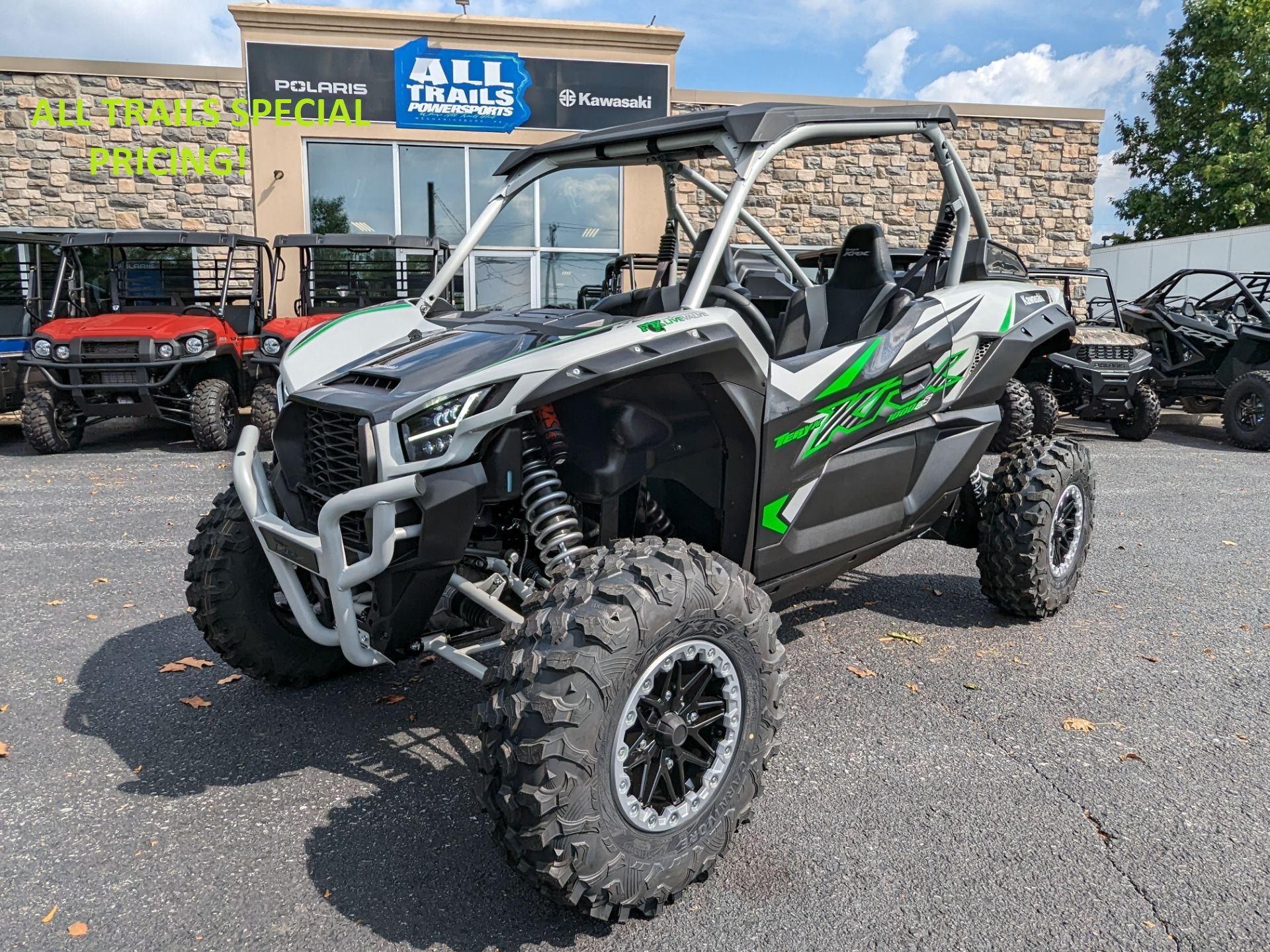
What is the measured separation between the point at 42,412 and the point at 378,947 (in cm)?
883

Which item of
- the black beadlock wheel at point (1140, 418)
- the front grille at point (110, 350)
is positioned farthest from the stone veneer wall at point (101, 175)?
the black beadlock wheel at point (1140, 418)

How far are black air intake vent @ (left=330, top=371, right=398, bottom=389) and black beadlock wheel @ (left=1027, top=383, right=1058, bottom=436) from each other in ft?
27.9

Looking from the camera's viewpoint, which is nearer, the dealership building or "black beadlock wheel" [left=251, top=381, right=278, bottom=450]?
"black beadlock wheel" [left=251, top=381, right=278, bottom=450]

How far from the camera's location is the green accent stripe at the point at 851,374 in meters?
3.28

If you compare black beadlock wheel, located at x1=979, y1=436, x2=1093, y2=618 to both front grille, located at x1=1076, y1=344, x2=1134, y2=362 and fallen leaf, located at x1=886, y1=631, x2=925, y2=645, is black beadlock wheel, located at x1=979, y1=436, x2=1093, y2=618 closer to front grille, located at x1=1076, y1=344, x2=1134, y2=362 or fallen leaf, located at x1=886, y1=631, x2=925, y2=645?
fallen leaf, located at x1=886, y1=631, x2=925, y2=645

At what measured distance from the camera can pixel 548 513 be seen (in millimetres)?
2861

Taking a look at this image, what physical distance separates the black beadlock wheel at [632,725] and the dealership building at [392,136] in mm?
12338

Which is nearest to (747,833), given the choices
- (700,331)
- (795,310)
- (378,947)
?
(378,947)

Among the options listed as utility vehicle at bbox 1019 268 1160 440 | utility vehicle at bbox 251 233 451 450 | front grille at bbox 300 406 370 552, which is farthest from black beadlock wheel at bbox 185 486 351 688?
utility vehicle at bbox 1019 268 1160 440

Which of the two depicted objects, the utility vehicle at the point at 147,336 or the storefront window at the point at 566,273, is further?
the storefront window at the point at 566,273

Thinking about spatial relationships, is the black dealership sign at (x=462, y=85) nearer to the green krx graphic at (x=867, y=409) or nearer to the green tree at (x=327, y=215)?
the green tree at (x=327, y=215)

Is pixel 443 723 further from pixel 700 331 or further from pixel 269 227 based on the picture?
pixel 269 227

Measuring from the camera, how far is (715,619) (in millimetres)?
2531

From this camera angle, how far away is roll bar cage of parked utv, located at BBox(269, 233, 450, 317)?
10359mm
